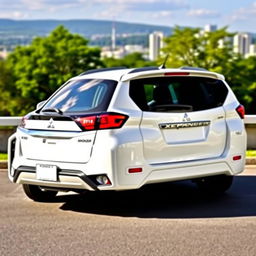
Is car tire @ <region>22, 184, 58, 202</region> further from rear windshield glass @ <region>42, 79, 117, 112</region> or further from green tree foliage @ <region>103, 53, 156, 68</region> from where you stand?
green tree foliage @ <region>103, 53, 156, 68</region>

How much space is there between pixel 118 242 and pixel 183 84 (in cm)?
259

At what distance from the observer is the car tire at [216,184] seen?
8.52m

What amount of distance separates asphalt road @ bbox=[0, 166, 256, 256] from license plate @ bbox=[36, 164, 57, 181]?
0.41 m

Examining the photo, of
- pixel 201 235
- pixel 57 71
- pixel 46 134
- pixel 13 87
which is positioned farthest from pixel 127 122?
pixel 13 87

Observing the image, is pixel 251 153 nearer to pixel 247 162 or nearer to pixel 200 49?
pixel 247 162

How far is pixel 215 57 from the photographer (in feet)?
226

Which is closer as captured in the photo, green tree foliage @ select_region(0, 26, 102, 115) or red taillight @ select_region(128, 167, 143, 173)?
red taillight @ select_region(128, 167, 143, 173)

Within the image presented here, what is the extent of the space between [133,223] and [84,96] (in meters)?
1.62

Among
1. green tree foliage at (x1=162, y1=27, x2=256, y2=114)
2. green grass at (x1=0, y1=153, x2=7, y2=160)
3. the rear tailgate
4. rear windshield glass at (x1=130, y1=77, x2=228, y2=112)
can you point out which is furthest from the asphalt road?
green tree foliage at (x1=162, y1=27, x2=256, y2=114)

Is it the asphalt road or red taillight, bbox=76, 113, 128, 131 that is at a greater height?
red taillight, bbox=76, 113, 128, 131

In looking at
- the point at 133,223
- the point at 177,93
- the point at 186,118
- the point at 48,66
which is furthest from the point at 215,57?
the point at 133,223

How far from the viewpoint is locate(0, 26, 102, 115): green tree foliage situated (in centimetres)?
7394

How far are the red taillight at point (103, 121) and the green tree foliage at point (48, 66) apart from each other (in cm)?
6519

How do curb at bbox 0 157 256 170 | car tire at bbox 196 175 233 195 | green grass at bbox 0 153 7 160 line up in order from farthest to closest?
green grass at bbox 0 153 7 160, curb at bbox 0 157 256 170, car tire at bbox 196 175 233 195
